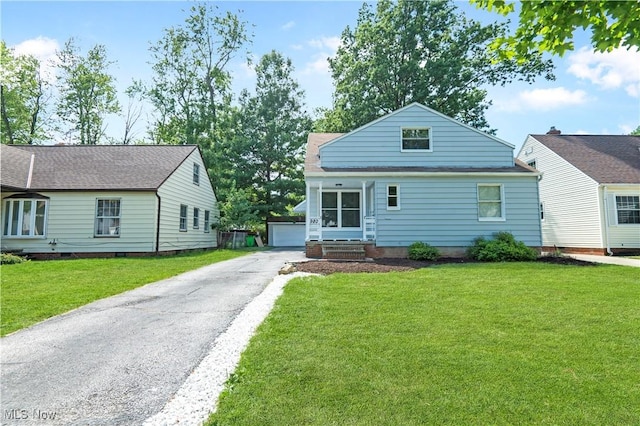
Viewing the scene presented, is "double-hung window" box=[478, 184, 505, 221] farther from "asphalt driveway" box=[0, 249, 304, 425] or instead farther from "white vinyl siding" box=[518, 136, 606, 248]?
"asphalt driveway" box=[0, 249, 304, 425]

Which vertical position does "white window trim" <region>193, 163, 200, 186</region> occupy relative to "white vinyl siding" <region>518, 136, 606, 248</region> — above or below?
above

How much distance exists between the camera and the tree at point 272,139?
90.4ft

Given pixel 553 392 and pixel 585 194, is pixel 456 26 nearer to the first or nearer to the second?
pixel 585 194

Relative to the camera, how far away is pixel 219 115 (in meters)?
28.7

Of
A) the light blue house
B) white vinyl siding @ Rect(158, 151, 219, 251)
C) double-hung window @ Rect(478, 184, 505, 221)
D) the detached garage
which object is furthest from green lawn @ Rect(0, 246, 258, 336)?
the detached garage

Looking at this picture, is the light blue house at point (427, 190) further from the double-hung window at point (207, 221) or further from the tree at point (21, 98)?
the tree at point (21, 98)

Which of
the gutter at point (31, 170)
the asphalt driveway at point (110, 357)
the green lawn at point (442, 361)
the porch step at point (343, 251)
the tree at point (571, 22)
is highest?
the gutter at point (31, 170)

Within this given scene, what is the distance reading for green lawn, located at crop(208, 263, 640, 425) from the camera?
2.45m

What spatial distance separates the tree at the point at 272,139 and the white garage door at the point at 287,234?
2315 mm

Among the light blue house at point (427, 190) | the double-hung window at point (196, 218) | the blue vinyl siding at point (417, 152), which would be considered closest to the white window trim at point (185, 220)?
the double-hung window at point (196, 218)

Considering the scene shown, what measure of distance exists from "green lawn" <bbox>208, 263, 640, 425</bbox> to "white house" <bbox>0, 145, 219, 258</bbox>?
11.4m

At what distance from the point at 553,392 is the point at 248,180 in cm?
2644

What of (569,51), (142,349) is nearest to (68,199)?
(142,349)

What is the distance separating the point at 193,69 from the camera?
30.2 m
